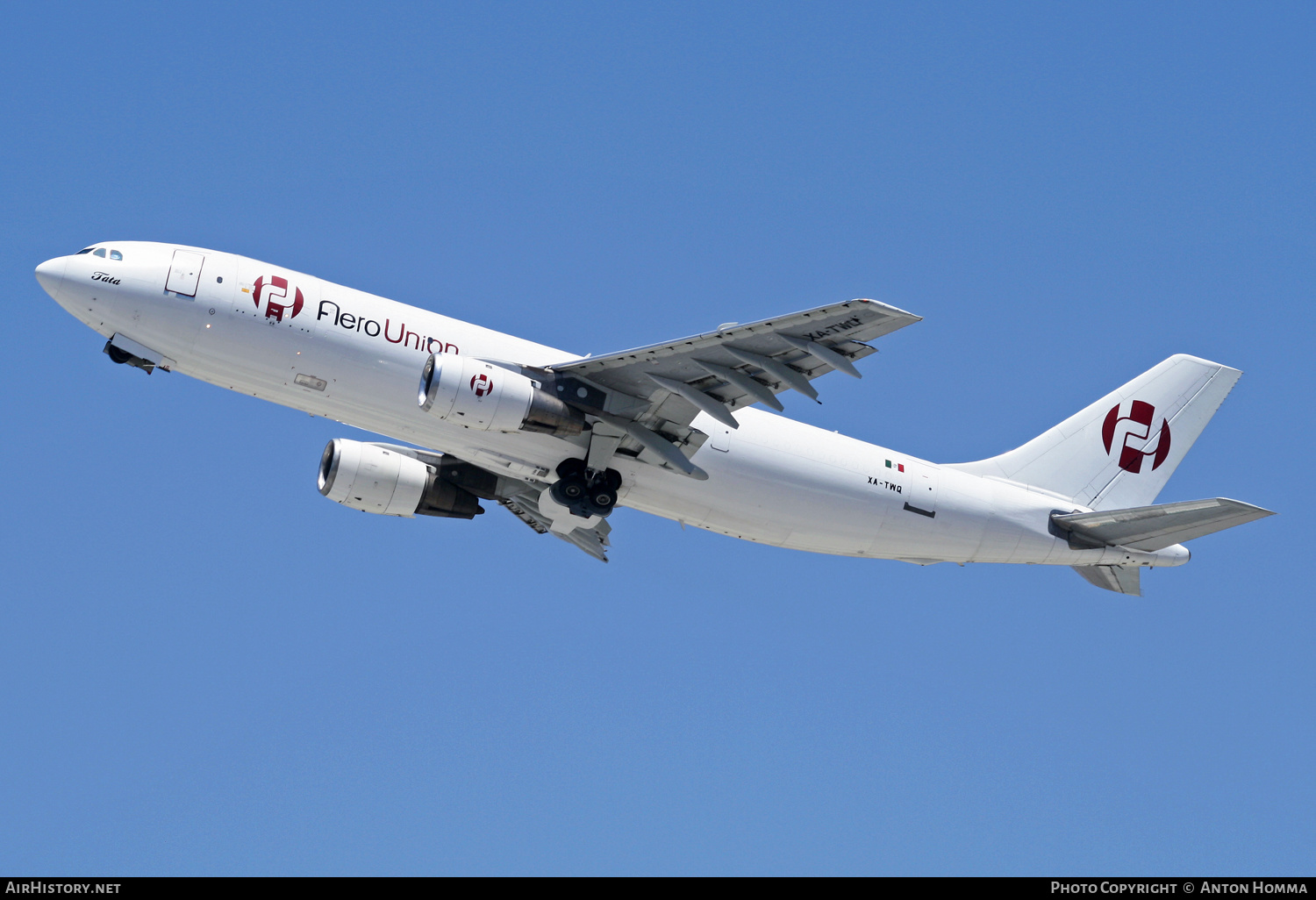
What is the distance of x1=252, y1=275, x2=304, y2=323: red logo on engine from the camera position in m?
30.2

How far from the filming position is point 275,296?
3028 cm

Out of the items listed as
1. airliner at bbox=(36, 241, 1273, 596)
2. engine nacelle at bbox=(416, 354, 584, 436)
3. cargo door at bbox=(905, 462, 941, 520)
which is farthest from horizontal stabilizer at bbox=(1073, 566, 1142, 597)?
engine nacelle at bbox=(416, 354, 584, 436)

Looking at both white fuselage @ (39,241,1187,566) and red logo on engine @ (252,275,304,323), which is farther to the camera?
red logo on engine @ (252,275,304,323)

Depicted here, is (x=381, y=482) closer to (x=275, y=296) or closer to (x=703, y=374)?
(x=275, y=296)

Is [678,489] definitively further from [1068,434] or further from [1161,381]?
[1161,381]

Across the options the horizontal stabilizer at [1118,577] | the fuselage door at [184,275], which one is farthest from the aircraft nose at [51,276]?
the horizontal stabilizer at [1118,577]

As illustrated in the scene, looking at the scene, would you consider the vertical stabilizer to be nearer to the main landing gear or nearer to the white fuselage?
the white fuselage

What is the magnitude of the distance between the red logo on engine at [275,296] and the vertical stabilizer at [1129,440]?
17.8 m

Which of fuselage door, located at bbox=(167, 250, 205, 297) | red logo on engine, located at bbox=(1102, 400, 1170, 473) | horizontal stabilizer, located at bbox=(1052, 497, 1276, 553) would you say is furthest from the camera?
red logo on engine, located at bbox=(1102, 400, 1170, 473)

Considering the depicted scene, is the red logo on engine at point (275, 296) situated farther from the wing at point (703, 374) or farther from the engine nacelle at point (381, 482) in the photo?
the engine nacelle at point (381, 482)

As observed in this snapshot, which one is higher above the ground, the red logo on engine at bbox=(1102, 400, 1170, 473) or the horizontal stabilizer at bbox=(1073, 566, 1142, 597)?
the red logo on engine at bbox=(1102, 400, 1170, 473)

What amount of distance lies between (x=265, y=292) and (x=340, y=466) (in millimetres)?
6406

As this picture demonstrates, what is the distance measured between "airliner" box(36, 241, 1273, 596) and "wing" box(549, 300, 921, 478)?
2.0 inches

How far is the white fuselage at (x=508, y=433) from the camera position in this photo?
30.0 m
